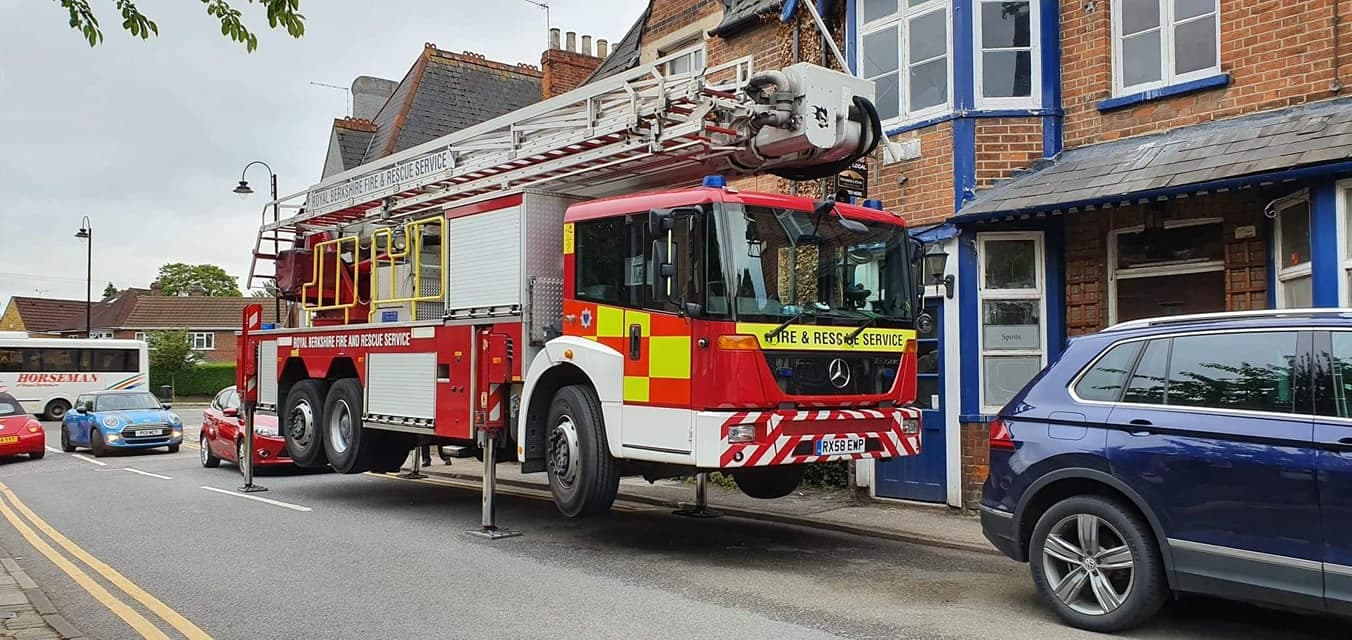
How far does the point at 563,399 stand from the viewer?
27.8ft

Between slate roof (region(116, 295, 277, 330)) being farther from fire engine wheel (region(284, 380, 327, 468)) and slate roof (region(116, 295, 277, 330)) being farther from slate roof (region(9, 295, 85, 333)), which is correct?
fire engine wheel (region(284, 380, 327, 468))

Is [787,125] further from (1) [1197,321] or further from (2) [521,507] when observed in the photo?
(2) [521,507]

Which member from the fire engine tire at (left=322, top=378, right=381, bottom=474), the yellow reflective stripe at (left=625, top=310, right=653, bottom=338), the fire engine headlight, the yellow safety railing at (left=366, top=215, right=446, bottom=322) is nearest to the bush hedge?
the fire engine tire at (left=322, top=378, right=381, bottom=474)

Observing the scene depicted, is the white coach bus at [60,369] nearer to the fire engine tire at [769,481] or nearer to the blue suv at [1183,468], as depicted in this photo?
the fire engine tire at [769,481]

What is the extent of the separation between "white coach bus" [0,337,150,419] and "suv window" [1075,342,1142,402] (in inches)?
1372

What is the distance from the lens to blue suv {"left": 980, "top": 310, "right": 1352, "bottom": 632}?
16.3ft

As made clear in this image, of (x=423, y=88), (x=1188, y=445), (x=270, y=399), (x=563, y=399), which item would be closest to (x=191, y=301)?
(x=423, y=88)

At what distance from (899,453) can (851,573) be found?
1.03 meters

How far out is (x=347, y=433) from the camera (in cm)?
1166

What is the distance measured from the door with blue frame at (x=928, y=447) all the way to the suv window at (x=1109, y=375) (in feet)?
15.7

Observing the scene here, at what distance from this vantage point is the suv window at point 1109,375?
589 cm

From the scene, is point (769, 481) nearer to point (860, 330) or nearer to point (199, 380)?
point (860, 330)

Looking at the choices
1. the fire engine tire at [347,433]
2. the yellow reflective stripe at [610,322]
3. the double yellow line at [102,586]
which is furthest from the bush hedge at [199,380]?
the yellow reflective stripe at [610,322]

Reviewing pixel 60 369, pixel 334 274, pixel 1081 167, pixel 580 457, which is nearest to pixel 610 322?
pixel 580 457
